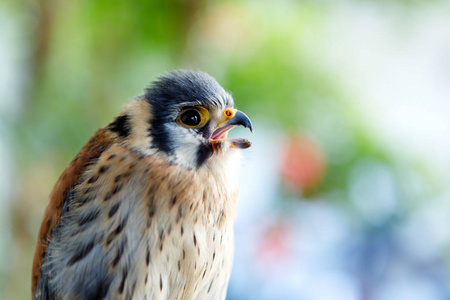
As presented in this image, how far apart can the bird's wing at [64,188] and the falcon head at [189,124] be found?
0.10 metres

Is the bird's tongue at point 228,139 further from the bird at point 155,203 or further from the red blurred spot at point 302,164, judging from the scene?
the red blurred spot at point 302,164

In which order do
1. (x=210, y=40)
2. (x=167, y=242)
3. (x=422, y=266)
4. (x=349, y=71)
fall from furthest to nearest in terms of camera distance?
1. (x=349, y=71)
2. (x=210, y=40)
3. (x=422, y=266)
4. (x=167, y=242)

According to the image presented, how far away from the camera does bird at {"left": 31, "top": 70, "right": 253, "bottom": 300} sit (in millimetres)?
1364

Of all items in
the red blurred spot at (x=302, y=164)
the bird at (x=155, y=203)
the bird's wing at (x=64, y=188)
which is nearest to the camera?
the bird at (x=155, y=203)

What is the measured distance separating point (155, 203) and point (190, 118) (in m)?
0.26

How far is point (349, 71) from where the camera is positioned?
14.3ft


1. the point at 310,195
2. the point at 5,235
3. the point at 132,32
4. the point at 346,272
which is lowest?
the point at 5,235

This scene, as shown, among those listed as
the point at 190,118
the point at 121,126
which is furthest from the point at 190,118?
the point at 121,126

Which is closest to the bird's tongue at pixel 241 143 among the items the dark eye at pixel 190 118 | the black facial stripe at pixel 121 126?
the dark eye at pixel 190 118

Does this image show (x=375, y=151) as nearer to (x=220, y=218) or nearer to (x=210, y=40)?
(x=210, y=40)

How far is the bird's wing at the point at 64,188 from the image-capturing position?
150 cm

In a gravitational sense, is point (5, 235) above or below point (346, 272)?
below

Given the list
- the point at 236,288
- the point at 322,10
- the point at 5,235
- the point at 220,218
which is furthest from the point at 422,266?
the point at 5,235

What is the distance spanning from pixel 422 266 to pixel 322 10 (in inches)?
89.5
